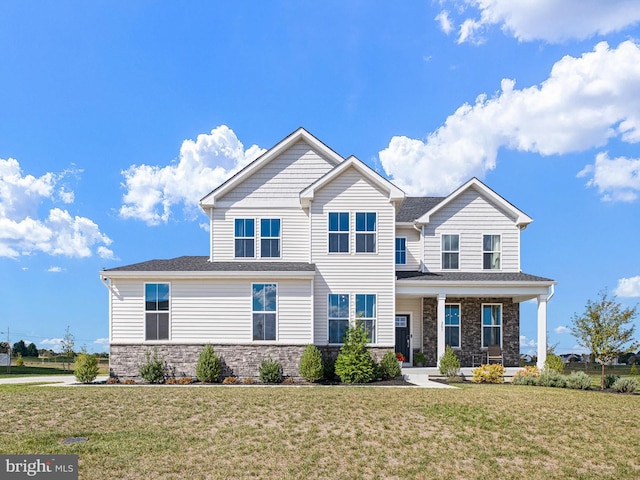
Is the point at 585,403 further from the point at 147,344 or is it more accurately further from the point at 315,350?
the point at 147,344

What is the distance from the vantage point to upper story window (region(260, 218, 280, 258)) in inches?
853

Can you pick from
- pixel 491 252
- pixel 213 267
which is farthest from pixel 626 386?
pixel 213 267

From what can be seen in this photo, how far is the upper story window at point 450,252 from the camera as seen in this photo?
945 inches

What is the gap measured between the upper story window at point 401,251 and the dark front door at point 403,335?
2.60 meters

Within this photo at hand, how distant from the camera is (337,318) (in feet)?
67.8

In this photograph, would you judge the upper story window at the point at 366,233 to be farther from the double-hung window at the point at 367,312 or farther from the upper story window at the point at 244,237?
the upper story window at the point at 244,237

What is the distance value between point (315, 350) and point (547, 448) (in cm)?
1016

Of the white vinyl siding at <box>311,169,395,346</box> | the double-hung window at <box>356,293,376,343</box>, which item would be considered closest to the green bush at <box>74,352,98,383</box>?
the white vinyl siding at <box>311,169,395,346</box>

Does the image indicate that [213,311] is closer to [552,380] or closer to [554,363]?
[552,380]

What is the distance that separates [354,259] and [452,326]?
22.4 ft

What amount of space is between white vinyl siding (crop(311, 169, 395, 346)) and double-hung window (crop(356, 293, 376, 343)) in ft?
0.54

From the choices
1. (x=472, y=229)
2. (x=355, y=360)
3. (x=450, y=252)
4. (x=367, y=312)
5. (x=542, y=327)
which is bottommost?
(x=355, y=360)

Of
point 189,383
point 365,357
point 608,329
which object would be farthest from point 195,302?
point 608,329

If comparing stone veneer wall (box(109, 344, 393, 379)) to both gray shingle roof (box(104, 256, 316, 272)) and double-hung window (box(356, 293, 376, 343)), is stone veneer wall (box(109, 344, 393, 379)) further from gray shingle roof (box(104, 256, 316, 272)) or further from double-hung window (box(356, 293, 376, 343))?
gray shingle roof (box(104, 256, 316, 272))
